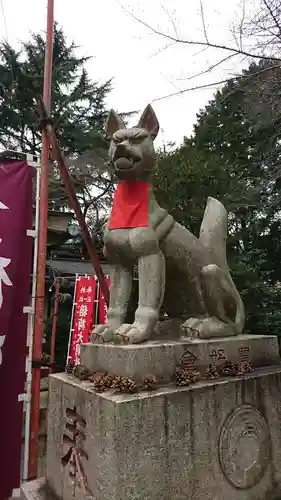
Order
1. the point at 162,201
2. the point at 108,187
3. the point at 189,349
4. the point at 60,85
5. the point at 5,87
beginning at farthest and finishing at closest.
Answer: the point at 60,85, the point at 5,87, the point at 108,187, the point at 162,201, the point at 189,349

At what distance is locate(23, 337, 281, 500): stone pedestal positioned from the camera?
6.47 ft

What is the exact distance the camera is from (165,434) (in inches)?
81.7

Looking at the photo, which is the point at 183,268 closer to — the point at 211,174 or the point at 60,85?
the point at 211,174

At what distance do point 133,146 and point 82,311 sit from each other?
4605 mm

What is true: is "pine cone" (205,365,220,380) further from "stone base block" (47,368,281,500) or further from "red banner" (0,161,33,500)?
"red banner" (0,161,33,500)

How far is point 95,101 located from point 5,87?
2.89 m

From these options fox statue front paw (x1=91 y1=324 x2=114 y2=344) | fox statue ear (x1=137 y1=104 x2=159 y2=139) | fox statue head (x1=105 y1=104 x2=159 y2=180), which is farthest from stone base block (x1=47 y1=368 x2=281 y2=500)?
fox statue ear (x1=137 y1=104 x2=159 y2=139)

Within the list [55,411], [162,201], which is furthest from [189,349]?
[162,201]

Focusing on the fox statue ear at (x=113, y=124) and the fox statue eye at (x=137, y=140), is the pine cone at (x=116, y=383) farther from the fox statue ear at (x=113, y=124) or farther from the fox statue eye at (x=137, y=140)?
the fox statue ear at (x=113, y=124)

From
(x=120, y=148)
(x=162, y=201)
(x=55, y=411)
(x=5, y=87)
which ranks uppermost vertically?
(x=5, y=87)

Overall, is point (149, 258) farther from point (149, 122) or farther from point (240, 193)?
point (240, 193)

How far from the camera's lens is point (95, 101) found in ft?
42.4

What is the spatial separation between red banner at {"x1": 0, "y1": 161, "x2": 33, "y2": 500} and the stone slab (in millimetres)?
992

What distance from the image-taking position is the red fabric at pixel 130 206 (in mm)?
2607
